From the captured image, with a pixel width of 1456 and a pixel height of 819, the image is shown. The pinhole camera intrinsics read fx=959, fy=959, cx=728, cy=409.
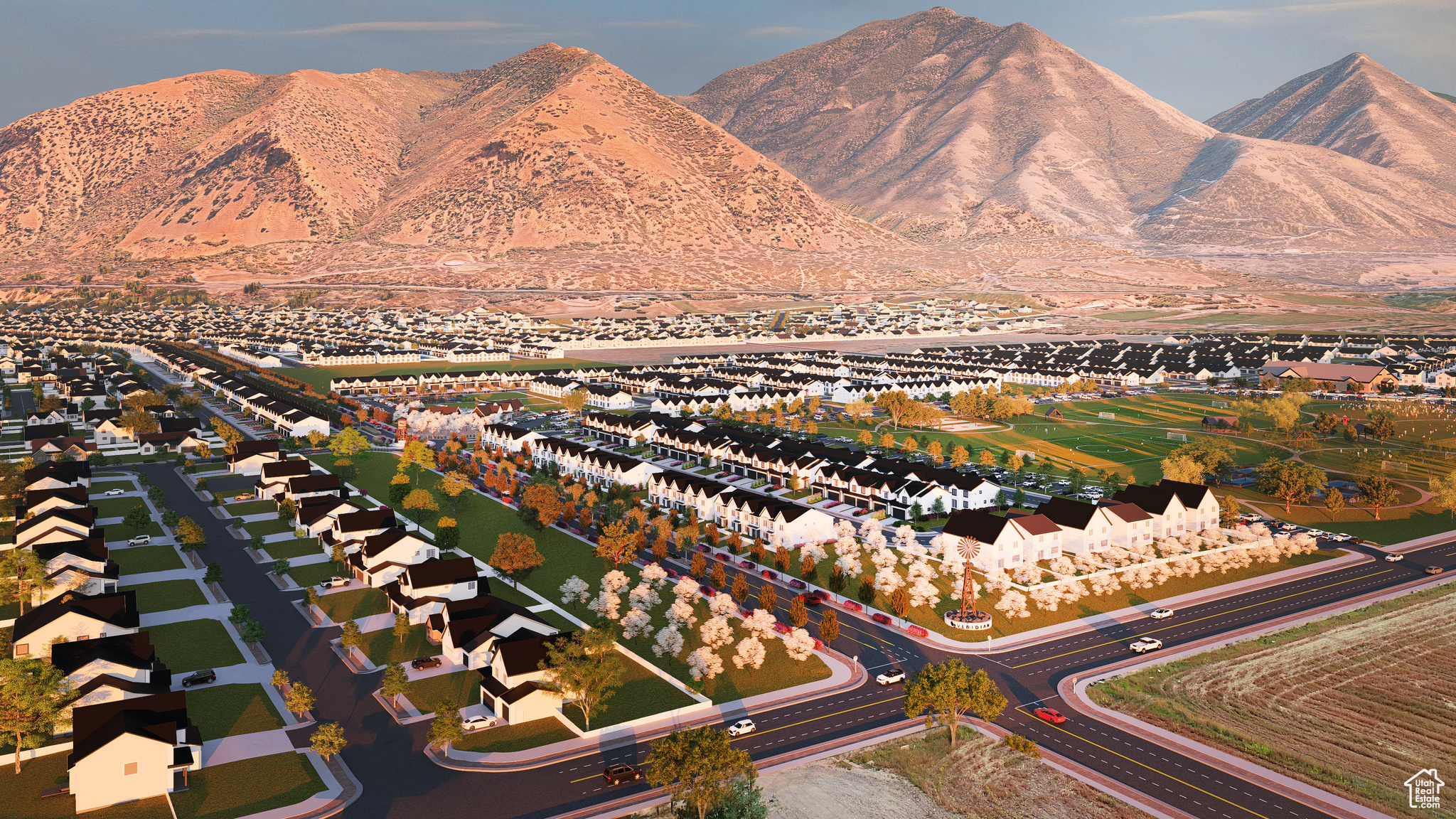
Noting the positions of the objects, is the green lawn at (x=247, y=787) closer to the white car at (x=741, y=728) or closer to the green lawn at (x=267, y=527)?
the white car at (x=741, y=728)

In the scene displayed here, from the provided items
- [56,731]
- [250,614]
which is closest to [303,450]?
[250,614]

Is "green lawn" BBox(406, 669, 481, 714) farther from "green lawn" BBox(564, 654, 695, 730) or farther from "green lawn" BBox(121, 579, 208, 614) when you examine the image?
"green lawn" BBox(121, 579, 208, 614)

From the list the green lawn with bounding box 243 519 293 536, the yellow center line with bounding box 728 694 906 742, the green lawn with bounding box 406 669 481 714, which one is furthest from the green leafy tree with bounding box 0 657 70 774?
the green lawn with bounding box 243 519 293 536

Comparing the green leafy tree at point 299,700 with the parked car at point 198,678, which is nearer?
the green leafy tree at point 299,700

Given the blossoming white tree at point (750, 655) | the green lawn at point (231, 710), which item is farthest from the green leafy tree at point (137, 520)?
the blossoming white tree at point (750, 655)

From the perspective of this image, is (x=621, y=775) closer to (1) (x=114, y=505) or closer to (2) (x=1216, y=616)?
(2) (x=1216, y=616)
